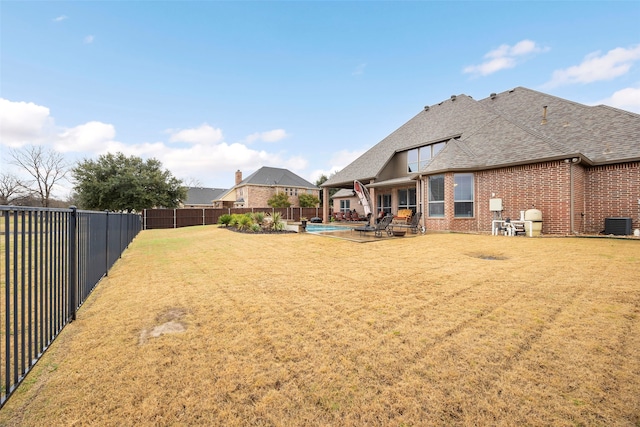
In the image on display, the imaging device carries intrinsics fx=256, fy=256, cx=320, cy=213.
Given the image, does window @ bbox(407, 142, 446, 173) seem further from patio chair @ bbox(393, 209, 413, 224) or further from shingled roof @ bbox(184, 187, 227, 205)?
shingled roof @ bbox(184, 187, 227, 205)

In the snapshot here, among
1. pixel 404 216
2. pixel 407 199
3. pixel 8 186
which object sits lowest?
pixel 404 216

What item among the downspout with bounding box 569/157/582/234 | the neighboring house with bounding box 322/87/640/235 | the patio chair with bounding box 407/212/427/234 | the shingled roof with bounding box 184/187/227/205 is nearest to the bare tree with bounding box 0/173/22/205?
the shingled roof with bounding box 184/187/227/205

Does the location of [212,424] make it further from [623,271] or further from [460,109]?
[460,109]

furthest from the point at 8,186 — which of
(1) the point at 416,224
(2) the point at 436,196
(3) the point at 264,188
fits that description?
(2) the point at 436,196

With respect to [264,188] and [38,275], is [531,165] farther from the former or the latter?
[264,188]

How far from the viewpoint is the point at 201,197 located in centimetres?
4844

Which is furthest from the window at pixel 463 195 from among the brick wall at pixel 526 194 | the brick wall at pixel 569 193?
the brick wall at pixel 569 193

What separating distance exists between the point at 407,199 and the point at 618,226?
409 inches

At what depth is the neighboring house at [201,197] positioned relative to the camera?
46.6m

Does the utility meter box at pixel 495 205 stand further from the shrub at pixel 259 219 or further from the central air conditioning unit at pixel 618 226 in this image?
the shrub at pixel 259 219

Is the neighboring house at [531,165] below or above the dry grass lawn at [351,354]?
above

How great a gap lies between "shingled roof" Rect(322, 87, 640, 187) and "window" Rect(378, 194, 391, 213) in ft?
9.03

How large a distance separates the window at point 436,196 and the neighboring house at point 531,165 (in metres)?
0.05

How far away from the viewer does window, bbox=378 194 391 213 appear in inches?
813
